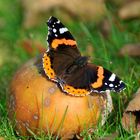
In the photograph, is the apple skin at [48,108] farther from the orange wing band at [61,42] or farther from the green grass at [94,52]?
the orange wing band at [61,42]

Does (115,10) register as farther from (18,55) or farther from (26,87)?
(26,87)

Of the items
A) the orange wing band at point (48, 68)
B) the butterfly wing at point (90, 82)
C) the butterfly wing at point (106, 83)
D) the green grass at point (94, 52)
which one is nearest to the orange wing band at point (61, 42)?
the orange wing band at point (48, 68)

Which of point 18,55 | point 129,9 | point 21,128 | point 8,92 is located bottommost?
point 21,128

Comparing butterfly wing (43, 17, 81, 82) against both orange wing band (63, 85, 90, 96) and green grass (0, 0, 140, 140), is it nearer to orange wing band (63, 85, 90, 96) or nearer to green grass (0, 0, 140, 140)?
orange wing band (63, 85, 90, 96)

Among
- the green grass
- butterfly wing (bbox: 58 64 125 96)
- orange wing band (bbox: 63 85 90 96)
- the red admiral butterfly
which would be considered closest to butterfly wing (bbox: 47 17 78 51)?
the red admiral butterfly

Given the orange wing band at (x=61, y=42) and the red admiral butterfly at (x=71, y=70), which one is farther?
the orange wing band at (x=61, y=42)

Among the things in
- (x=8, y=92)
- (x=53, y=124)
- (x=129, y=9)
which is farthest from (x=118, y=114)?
(x=129, y=9)
